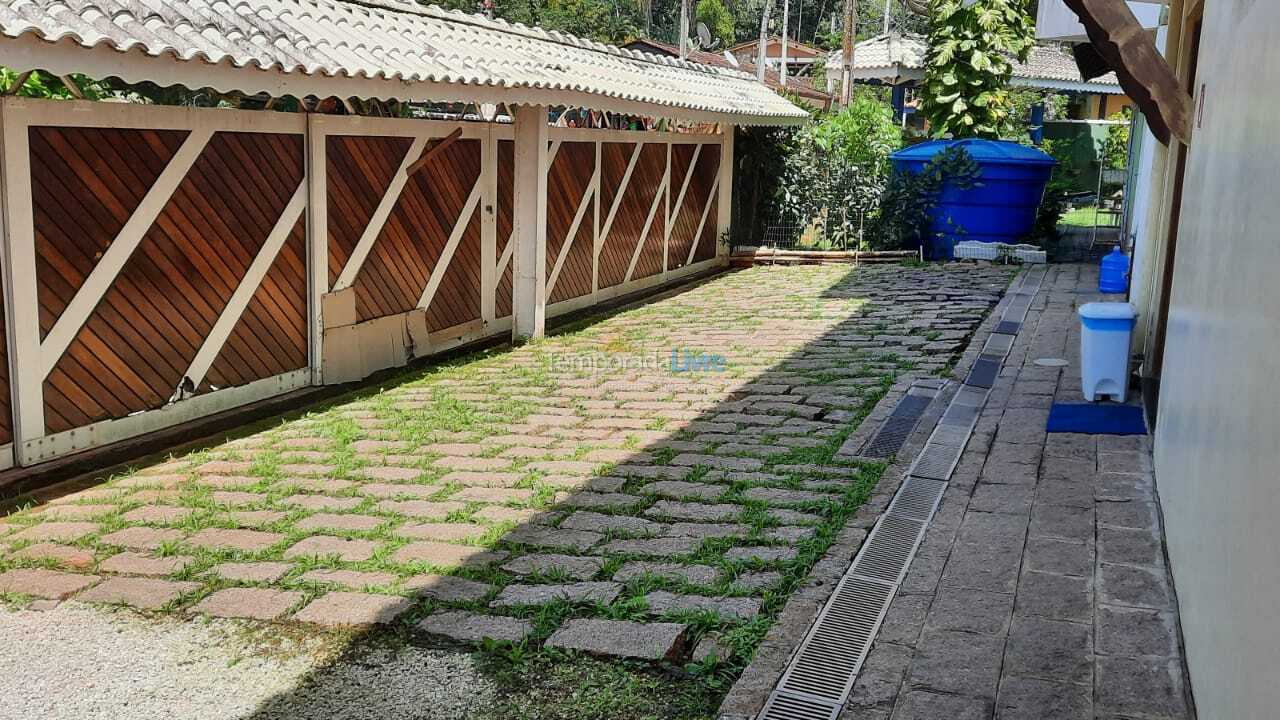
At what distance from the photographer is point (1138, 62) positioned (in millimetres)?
6922

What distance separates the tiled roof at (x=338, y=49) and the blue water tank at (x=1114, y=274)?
17.5 feet

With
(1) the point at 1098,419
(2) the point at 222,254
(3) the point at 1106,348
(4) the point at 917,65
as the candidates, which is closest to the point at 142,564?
(2) the point at 222,254

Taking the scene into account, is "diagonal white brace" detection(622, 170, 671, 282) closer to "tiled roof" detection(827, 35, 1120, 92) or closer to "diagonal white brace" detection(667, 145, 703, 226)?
"diagonal white brace" detection(667, 145, 703, 226)

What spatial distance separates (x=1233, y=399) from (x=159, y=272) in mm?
6297

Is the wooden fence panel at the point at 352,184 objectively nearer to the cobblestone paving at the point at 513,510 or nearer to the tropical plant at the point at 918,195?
the cobblestone paving at the point at 513,510

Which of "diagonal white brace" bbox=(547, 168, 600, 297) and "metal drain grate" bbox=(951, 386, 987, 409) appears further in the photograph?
"diagonal white brace" bbox=(547, 168, 600, 297)

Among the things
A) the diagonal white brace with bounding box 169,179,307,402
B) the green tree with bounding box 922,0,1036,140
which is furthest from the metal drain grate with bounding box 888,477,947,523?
the green tree with bounding box 922,0,1036,140

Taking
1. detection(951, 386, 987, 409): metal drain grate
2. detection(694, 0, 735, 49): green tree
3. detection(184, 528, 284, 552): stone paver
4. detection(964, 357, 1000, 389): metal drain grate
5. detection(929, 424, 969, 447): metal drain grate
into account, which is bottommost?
detection(184, 528, 284, 552): stone paver

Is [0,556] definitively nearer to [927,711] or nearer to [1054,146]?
[927,711]

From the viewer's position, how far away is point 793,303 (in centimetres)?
1396

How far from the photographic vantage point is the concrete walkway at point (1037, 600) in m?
3.93

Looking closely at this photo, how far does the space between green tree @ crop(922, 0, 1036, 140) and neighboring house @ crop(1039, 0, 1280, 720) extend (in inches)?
645

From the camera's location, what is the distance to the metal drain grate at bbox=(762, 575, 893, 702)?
4051 mm

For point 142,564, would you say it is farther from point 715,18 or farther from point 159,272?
point 715,18
